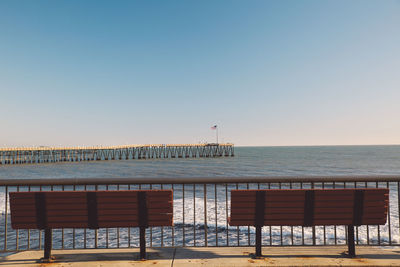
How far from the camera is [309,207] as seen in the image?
4.13 m

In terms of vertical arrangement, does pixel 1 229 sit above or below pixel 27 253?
below

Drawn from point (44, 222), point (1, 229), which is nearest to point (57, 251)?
point (44, 222)

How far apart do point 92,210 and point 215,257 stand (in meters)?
2.15

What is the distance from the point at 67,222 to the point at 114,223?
28.0 inches

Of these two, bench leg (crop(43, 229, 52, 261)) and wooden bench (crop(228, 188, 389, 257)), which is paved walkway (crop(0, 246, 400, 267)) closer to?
bench leg (crop(43, 229, 52, 261))

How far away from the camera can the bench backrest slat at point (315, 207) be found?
4.10 m

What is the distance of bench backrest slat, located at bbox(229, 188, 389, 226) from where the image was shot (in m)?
4.10

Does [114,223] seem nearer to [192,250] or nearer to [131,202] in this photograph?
[131,202]

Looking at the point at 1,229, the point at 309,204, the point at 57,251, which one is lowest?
the point at 1,229

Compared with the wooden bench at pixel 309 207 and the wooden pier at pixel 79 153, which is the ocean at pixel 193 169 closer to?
the wooden pier at pixel 79 153

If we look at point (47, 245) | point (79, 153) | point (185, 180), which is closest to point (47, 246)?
point (47, 245)

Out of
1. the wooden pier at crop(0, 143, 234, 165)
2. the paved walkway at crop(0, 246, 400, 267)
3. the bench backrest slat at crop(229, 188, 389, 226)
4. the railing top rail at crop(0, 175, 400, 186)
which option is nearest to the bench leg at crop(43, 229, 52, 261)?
the paved walkway at crop(0, 246, 400, 267)

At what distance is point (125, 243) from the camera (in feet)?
31.5

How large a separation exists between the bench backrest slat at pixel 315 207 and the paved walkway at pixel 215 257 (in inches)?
26.7
